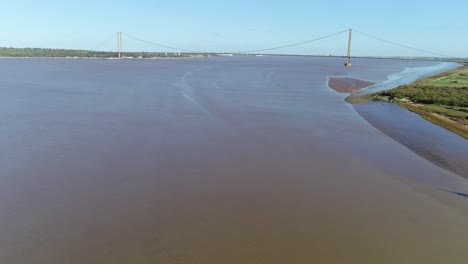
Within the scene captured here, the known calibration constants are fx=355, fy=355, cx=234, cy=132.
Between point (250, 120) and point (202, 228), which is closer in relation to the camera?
point (202, 228)

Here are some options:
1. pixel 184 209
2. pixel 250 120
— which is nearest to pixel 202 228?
pixel 184 209

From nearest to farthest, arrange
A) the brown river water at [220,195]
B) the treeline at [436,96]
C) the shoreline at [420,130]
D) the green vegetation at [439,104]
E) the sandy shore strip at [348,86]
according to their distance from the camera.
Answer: the brown river water at [220,195], the shoreline at [420,130], the green vegetation at [439,104], the treeline at [436,96], the sandy shore strip at [348,86]

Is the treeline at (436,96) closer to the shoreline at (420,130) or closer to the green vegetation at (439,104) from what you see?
the green vegetation at (439,104)

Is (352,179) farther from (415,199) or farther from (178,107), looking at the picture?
(178,107)

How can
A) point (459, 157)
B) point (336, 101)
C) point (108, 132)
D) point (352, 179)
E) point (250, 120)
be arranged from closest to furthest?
1. point (352, 179)
2. point (459, 157)
3. point (108, 132)
4. point (250, 120)
5. point (336, 101)

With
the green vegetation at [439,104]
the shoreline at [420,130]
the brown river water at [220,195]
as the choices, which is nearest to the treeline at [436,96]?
the green vegetation at [439,104]

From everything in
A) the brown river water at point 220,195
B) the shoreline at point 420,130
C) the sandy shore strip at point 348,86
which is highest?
the sandy shore strip at point 348,86

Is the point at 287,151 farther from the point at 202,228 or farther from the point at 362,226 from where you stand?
the point at 202,228

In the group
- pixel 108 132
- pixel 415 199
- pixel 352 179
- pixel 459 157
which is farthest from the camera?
pixel 108 132
